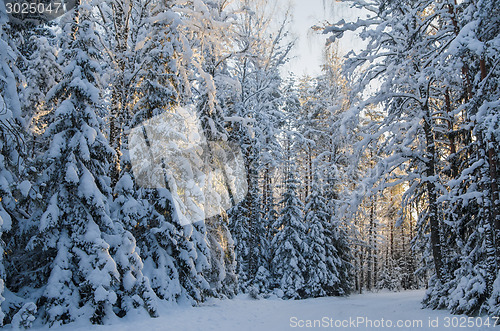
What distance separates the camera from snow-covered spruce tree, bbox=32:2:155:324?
7539 millimetres

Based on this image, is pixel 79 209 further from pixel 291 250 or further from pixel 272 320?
pixel 291 250

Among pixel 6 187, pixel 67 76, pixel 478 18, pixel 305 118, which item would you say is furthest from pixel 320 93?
pixel 6 187

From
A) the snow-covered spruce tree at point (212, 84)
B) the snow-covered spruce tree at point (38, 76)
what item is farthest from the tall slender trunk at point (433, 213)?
the snow-covered spruce tree at point (38, 76)

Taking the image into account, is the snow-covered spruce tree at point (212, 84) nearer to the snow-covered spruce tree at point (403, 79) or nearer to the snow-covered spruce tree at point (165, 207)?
the snow-covered spruce tree at point (165, 207)

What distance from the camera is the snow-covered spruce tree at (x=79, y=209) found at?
24.7ft

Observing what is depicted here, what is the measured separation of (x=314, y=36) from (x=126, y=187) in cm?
814

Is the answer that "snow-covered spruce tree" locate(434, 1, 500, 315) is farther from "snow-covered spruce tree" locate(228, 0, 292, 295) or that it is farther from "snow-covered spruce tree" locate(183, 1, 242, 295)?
"snow-covered spruce tree" locate(228, 0, 292, 295)

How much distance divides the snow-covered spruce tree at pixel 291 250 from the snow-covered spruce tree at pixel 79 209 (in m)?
12.0

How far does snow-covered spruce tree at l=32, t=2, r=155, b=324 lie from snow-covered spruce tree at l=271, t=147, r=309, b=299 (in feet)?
39.4

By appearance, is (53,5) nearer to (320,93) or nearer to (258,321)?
(258,321)

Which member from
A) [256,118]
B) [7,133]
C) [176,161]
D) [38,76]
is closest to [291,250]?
[256,118]

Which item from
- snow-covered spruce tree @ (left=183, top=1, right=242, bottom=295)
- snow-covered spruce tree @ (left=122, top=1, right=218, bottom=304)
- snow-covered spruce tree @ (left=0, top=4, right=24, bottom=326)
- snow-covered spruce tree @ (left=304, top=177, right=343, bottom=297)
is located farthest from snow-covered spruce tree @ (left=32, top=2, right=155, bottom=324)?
snow-covered spruce tree @ (left=304, top=177, right=343, bottom=297)

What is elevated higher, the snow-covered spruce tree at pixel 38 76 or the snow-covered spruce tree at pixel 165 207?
the snow-covered spruce tree at pixel 38 76

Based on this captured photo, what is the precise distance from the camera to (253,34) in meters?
19.7
